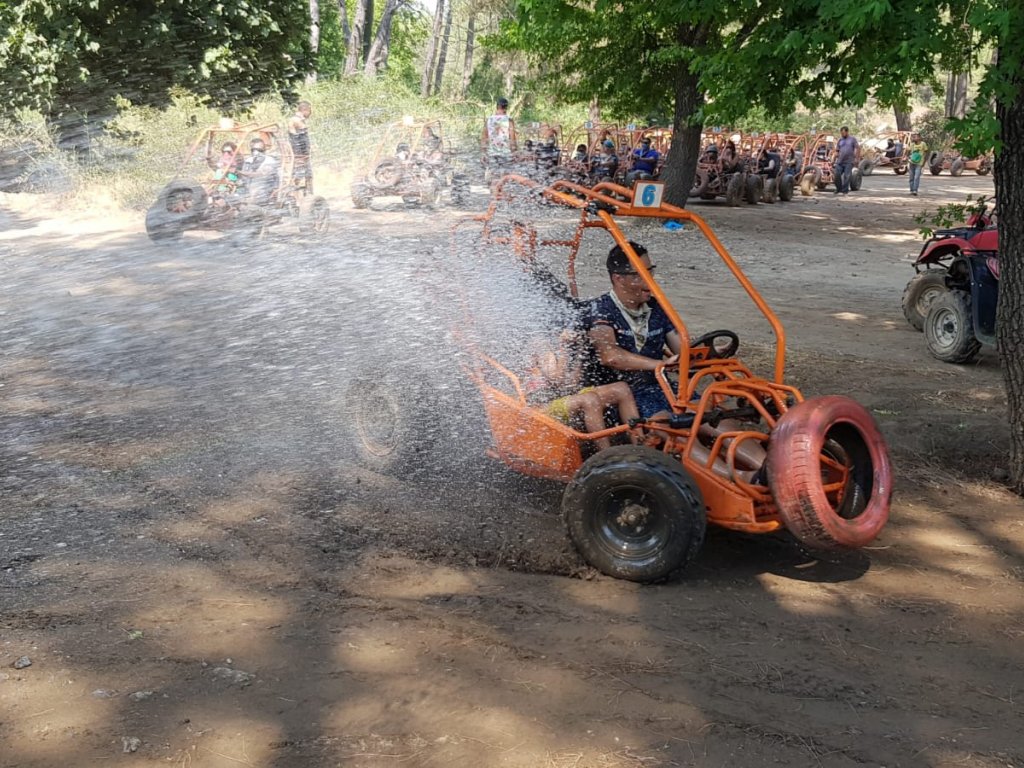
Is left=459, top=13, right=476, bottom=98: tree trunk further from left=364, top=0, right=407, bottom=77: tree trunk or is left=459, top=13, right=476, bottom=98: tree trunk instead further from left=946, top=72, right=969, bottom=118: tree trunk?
left=946, top=72, right=969, bottom=118: tree trunk

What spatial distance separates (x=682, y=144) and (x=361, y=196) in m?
5.50

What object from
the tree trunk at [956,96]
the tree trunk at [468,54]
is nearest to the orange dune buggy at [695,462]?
the tree trunk at [468,54]

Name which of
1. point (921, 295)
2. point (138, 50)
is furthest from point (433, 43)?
point (921, 295)

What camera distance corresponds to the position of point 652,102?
16.4m

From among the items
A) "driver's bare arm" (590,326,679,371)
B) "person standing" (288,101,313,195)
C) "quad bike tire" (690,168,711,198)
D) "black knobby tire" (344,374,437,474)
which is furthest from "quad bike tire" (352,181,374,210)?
"driver's bare arm" (590,326,679,371)

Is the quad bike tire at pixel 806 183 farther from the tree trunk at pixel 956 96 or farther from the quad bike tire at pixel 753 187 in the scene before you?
the tree trunk at pixel 956 96

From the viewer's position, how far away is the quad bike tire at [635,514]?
12.4 feet

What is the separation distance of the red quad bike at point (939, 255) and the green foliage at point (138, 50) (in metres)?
12.7

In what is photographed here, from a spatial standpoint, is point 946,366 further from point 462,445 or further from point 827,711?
point 827,711

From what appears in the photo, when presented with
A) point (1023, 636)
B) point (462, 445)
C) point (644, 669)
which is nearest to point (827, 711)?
point (644, 669)

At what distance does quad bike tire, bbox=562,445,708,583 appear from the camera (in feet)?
12.4

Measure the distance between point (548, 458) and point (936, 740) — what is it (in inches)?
82.0

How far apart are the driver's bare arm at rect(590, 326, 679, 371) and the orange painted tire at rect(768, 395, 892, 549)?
0.83 m

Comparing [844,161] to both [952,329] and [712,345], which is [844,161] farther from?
[712,345]
